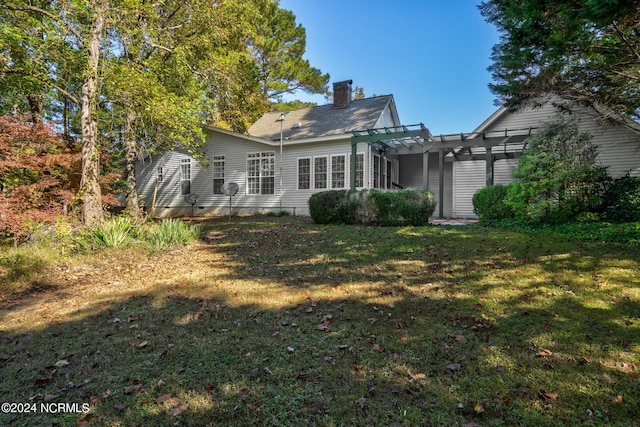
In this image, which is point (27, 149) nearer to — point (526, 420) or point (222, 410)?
point (222, 410)

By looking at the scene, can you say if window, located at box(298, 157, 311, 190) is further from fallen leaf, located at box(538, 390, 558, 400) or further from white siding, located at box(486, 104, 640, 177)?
fallen leaf, located at box(538, 390, 558, 400)

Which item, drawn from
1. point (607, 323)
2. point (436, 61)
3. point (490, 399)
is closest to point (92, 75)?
point (490, 399)

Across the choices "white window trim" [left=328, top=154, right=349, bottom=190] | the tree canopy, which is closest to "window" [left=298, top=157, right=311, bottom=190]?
"white window trim" [left=328, top=154, right=349, bottom=190]

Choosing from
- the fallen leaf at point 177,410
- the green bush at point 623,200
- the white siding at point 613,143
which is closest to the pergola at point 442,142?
the white siding at point 613,143

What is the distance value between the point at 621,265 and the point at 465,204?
31.4 feet

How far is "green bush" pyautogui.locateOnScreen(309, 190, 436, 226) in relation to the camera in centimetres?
998

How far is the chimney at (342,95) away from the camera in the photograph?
1705 centimetres

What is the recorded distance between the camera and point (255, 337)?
3494 millimetres

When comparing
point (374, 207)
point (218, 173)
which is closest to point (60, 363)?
point (374, 207)

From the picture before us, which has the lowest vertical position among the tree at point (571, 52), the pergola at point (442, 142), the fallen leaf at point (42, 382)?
the fallen leaf at point (42, 382)

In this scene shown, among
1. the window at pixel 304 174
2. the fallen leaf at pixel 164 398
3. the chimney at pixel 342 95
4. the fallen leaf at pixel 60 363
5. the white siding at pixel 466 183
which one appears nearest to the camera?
the fallen leaf at pixel 164 398

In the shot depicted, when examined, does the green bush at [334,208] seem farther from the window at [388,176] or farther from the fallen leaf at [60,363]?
the fallen leaf at [60,363]

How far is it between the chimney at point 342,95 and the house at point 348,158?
5 cm

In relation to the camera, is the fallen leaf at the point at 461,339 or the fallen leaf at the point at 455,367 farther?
the fallen leaf at the point at 461,339
